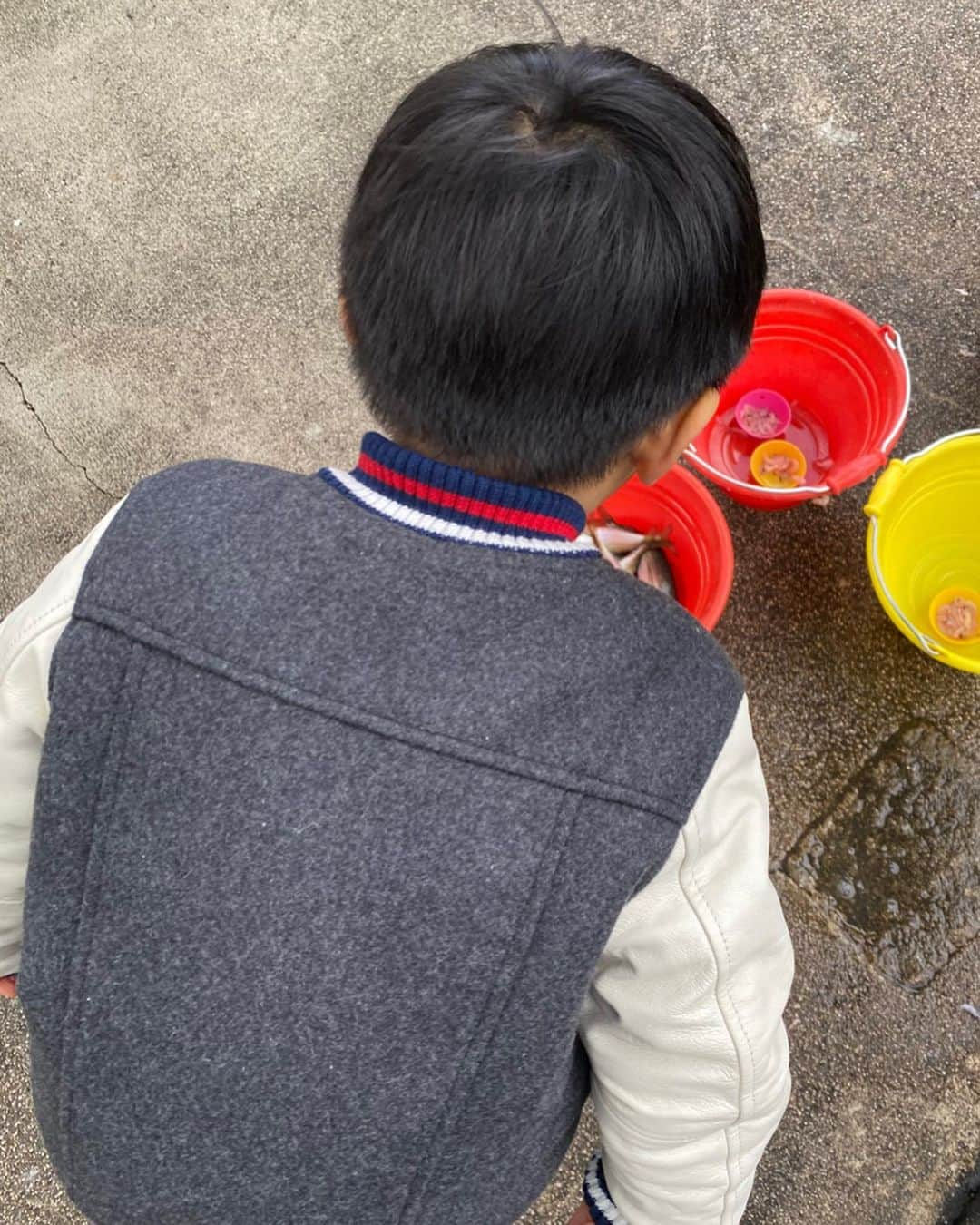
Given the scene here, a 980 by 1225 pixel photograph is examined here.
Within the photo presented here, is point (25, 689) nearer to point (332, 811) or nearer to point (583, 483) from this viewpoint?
point (332, 811)

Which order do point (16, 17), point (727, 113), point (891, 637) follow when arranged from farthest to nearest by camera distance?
point (16, 17) < point (727, 113) < point (891, 637)

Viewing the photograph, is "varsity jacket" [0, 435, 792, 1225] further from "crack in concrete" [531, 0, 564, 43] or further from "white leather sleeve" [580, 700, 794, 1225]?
"crack in concrete" [531, 0, 564, 43]

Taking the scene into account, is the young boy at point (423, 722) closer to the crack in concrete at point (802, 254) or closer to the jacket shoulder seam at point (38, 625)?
the jacket shoulder seam at point (38, 625)

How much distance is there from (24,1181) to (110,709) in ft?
4.41

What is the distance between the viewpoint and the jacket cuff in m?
1.28

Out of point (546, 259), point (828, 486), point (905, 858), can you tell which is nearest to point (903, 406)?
point (828, 486)

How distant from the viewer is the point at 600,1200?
1.30 m

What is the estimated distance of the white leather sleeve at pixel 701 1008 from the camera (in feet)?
3.09

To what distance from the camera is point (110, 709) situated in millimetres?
874

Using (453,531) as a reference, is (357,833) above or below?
below

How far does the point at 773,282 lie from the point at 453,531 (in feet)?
5.16

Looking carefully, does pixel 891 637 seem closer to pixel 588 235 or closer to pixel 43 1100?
pixel 588 235

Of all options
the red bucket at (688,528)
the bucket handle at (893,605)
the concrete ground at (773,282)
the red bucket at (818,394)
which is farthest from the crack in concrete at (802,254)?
the bucket handle at (893,605)

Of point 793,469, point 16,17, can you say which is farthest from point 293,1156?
point 16,17
